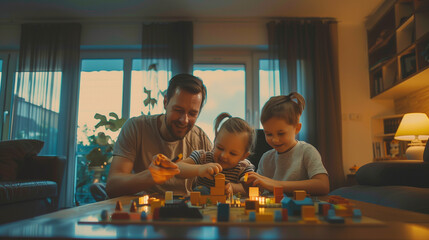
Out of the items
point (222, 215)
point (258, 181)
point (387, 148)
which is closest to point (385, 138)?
point (387, 148)

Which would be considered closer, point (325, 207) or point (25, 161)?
point (325, 207)

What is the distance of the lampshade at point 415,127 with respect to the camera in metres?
3.13

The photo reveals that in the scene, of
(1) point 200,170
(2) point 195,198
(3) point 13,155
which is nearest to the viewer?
(2) point 195,198

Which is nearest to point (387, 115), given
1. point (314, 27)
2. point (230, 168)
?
point (314, 27)

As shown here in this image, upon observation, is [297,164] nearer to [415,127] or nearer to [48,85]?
[415,127]

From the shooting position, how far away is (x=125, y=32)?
4457 mm

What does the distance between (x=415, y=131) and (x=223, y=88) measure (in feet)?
7.73

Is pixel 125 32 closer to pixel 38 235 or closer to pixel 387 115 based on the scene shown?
pixel 387 115

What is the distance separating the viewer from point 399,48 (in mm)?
3570

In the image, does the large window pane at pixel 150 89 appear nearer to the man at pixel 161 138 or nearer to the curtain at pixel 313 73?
the curtain at pixel 313 73

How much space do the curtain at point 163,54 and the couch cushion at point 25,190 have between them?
→ 1.74m

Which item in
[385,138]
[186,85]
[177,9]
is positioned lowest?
[385,138]

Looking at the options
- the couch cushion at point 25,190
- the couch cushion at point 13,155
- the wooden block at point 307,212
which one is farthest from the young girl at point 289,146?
the couch cushion at point 13,155

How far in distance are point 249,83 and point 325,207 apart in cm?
385
